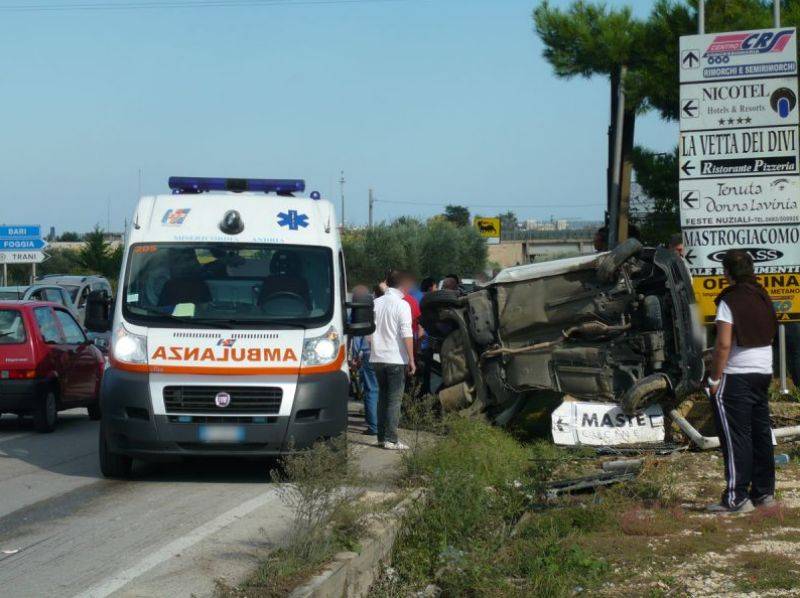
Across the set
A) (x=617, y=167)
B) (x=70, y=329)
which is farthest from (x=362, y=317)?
(x=617, y=167)

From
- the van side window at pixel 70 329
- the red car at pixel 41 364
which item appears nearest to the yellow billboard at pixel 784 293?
the red car at pixel 41 364

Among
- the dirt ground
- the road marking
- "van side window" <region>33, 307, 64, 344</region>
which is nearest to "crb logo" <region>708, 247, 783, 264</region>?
the dirt ground

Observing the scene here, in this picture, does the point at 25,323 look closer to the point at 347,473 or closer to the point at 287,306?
the point at 287,306

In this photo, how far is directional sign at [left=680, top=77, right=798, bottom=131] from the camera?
12.2 metres

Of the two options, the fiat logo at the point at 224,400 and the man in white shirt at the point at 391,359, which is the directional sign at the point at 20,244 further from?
the fiat logo at the point at 224,400

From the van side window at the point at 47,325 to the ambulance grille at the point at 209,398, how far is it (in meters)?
5.26

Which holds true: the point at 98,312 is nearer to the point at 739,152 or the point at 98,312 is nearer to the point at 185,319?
the point at 185,319

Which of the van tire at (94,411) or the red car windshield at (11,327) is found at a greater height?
the red car windshield at (11,327)

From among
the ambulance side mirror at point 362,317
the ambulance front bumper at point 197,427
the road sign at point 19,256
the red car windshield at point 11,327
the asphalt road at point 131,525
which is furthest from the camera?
the road sign at point 19,256

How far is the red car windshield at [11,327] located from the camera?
1379cm

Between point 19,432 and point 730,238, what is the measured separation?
8990 mm

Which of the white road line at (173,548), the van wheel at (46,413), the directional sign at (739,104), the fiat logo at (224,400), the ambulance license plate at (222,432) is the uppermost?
the directional sign at (739,104)

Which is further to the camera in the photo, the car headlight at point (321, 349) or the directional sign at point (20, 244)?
the directional sign at point (20, 244)

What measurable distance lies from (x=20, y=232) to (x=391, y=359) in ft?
74.9
